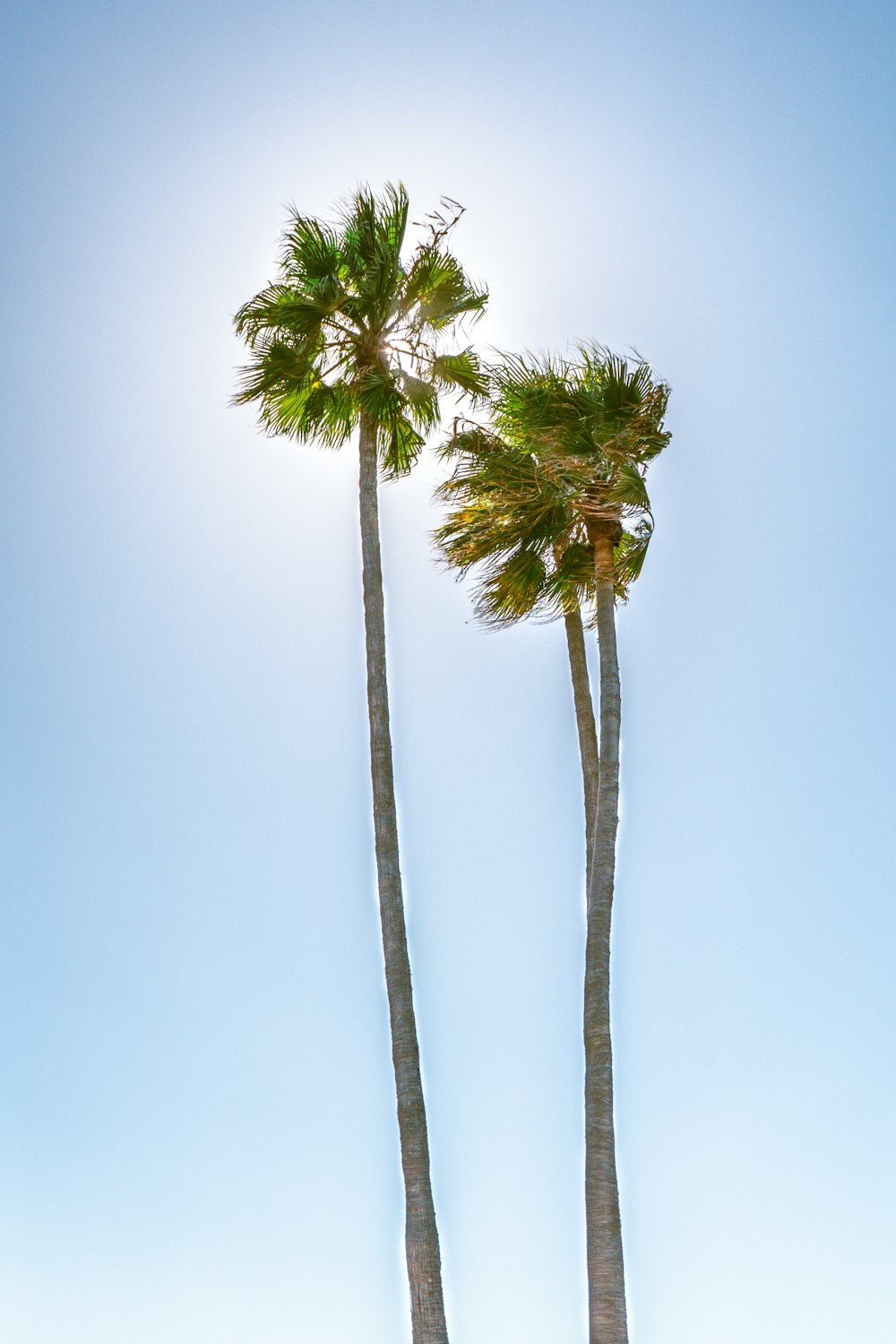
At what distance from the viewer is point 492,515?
49.1 ft

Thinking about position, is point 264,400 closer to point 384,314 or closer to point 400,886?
point 384,314

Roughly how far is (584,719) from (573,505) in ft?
8.47

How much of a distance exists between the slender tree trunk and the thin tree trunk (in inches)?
24.9

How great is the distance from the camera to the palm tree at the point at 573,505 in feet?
47.1

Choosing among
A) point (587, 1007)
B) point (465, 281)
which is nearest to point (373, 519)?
point (465, 281)

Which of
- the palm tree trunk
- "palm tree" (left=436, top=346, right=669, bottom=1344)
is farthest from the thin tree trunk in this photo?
the palm tree trunk

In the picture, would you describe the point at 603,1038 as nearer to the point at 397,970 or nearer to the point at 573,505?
the point at 397,970

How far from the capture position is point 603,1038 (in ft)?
40.3

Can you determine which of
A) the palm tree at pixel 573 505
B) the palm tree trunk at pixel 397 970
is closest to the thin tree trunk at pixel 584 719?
the palm tree at pixel 573 505

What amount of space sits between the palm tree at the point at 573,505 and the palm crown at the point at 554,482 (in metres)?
0.01

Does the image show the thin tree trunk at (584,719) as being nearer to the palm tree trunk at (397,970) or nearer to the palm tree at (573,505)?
the palm tree at (573,505)

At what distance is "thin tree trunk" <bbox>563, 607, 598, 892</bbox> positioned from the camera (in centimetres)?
1446

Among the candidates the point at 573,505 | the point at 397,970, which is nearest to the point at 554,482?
the point at 573,505

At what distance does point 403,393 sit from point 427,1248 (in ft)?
32.0
